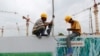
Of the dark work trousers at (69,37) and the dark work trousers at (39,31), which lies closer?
the dark work trousers at (69,37)

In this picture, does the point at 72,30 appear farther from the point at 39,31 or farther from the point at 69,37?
the point at 39,31

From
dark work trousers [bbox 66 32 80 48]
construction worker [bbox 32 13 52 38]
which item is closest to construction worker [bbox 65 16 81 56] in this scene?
dark work trousers [bbox 66 32 80 48]

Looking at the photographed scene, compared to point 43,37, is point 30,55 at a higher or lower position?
lower

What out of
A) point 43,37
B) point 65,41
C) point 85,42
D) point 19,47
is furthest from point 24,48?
point 85,42

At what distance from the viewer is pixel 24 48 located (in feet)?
42.0

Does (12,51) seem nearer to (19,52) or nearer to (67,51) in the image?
(19,52)

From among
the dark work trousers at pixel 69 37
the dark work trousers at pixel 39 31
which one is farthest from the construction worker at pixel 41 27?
the dark work trousers at pixel 69 37

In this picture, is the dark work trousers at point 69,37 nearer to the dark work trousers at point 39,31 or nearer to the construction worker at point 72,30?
the construction worker at point 72,30

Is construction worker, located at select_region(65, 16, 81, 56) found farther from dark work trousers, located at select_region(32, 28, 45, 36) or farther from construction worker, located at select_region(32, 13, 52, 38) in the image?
dark work trousers, located at select_region(32, 28, 45, 36)

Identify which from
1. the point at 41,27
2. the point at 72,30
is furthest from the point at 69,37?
the point at 41,27

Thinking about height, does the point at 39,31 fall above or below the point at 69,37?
above

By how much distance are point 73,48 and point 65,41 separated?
0.54 meters

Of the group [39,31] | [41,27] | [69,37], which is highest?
[41,27]

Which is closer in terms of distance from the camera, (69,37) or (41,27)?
(69,37)
